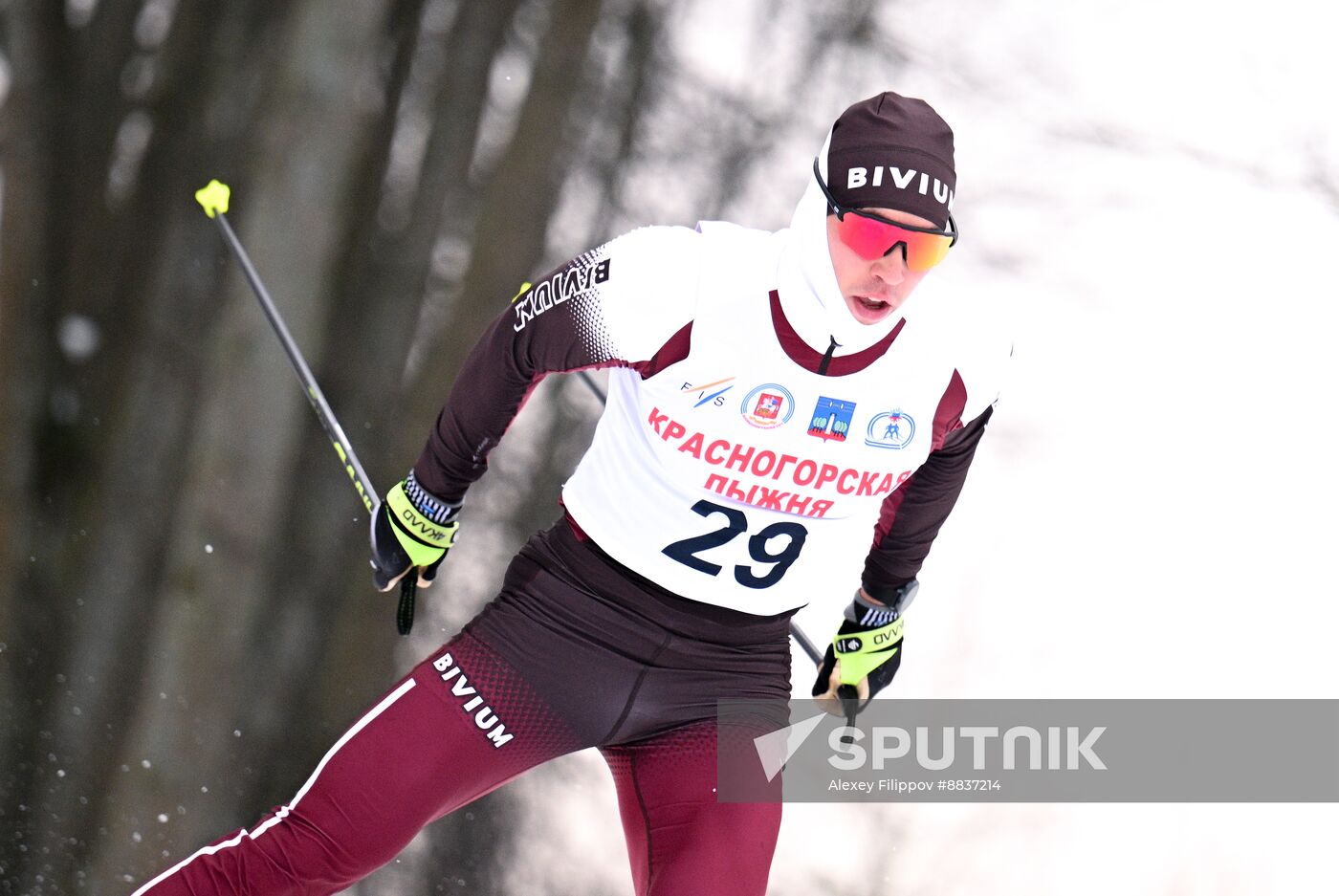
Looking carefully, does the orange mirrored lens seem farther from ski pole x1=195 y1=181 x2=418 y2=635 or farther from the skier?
ski pole x1=195 y1=181 x2=418 y2=635

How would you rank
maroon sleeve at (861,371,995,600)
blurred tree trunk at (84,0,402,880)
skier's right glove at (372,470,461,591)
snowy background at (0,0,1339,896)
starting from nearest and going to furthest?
maroon sleeve at (861,371,995,600) → skier's right glove at (372,470,461,591) → snowy background at (0,0,1339,896) → blurred tree trunk at (84,0,402,880)

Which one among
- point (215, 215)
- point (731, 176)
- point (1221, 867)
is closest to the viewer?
point (215, 215)

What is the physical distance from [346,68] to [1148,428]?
7.55ft

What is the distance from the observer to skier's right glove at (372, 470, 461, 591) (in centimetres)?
202

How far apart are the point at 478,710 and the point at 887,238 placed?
799 millimetres

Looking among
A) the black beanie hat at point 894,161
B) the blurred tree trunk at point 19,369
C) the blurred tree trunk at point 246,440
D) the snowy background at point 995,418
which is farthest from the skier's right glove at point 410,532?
the blurred tree trunk at point 19,369

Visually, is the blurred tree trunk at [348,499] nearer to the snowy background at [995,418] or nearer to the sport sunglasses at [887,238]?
the snowy background at [995,418]

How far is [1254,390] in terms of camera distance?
11.3 feet

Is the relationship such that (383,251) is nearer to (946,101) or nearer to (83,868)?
(946,101)

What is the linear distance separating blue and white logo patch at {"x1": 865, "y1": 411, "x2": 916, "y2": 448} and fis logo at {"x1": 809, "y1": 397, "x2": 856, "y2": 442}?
4 cm

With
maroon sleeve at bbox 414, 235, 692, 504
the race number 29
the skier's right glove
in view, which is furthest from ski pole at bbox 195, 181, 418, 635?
the race number 29

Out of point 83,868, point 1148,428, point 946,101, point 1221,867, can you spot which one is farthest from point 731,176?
point 83,868

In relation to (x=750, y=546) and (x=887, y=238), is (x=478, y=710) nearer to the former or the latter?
(x=750, y=546)

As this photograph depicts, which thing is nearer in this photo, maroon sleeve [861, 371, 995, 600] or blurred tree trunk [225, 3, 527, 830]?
maroon sleeve [861, 371, 995, 600]
